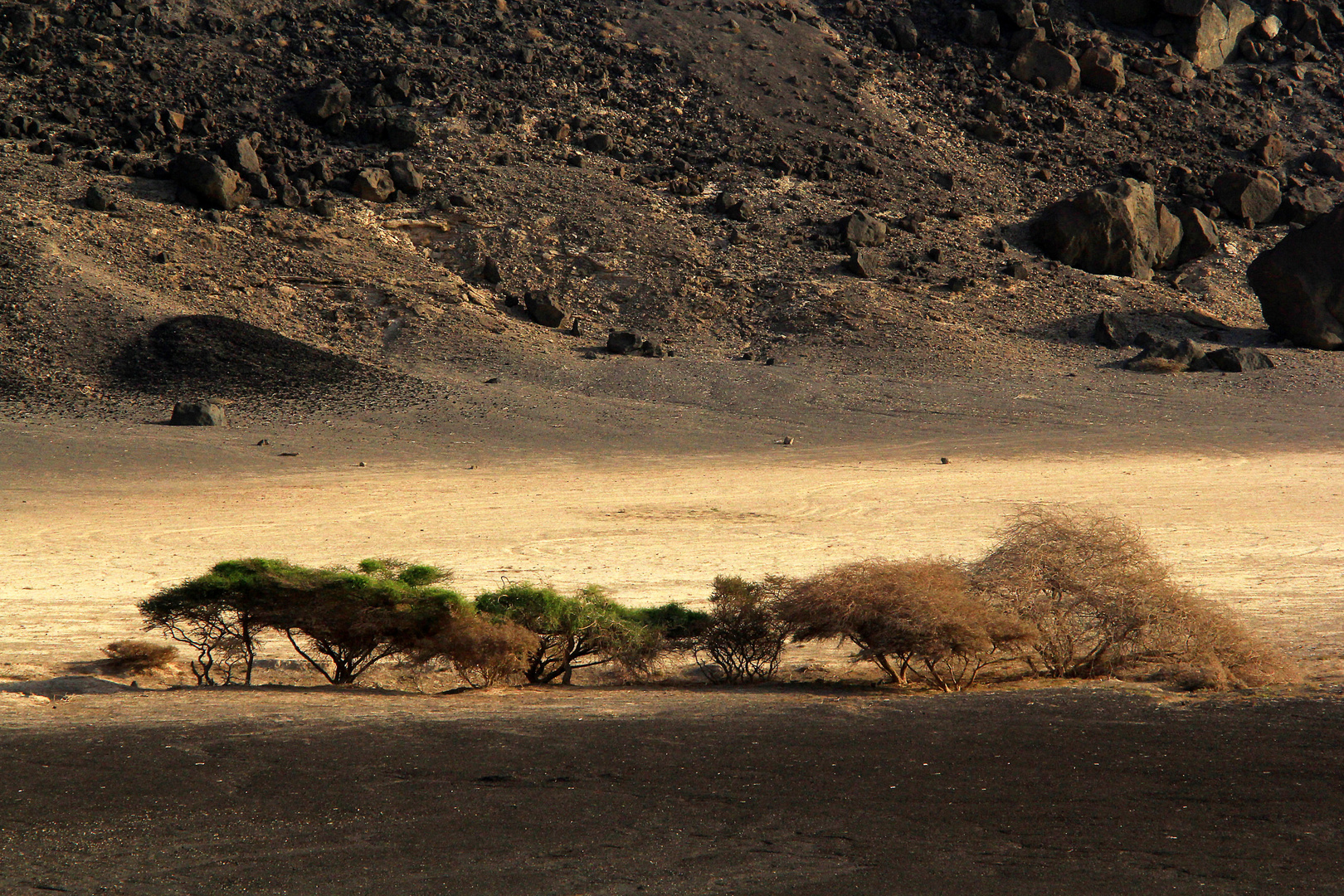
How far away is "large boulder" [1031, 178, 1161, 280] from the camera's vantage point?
4038 cm

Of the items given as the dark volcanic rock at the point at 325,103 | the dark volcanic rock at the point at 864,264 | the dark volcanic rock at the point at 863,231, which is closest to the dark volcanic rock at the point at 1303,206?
the dark volcanic rock at the point at 863,231

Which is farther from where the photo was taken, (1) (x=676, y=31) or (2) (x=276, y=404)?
(1) (x=676, y=31)

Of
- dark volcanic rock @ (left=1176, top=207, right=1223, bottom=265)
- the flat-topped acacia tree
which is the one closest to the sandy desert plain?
the flat-topped acacia tree

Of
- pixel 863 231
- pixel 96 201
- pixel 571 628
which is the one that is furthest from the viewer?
pixel 863 231

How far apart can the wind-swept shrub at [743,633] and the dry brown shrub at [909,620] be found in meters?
0.31

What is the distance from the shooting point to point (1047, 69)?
52750mm

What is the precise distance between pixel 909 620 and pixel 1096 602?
1729mm

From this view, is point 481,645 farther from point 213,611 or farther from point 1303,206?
point 1303,206

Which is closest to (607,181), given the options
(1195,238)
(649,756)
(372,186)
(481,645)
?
(372,186)

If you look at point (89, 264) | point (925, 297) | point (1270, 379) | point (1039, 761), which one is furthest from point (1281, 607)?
point (89, 264)

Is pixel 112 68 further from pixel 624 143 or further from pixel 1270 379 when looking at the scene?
pixel 1270 379

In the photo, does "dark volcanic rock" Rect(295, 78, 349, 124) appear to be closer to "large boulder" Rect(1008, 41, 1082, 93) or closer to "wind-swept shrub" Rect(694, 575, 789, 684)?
"large boulder" Rect(1008, 41, 1082, 93)

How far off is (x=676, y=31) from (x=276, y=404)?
1203 inches

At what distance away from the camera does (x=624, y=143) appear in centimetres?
4422
